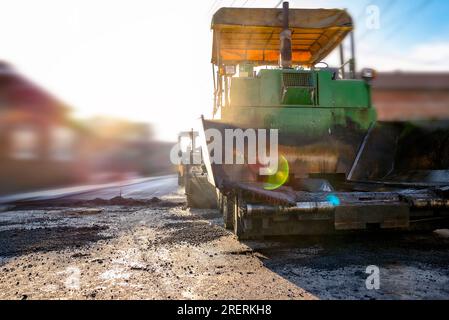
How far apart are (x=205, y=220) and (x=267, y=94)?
9.23 feet

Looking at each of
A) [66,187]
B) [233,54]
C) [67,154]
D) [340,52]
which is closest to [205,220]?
[233,54]

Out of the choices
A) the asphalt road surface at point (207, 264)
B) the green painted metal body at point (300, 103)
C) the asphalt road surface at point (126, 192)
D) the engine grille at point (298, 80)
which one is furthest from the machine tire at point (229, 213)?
the asphalt road surface at point (126, 192)

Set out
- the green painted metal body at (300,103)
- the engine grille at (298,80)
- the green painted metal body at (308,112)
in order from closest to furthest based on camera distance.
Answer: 1. the green painted metal body at (308,112)
2. the green painted metal body at (300,103)
3. the engine grille at (298,80)

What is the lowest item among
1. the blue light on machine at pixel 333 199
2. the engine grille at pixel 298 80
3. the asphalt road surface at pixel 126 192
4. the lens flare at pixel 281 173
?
the asphalt road surface at pixel 126 192

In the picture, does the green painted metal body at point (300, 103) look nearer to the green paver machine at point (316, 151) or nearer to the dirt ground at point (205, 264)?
Result: the green paver machine at point (316, 151)

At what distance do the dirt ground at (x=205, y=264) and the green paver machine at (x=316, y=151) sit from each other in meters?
0.36

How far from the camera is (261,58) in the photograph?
7.57 meters

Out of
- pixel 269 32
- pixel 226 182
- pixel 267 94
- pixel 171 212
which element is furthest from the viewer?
pixel 171 212

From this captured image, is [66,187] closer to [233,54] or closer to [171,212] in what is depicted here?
[171,212]

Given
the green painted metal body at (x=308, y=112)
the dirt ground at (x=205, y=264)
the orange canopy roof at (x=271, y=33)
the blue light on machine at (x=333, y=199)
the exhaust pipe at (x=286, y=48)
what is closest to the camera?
the dirt ground at (x=205, y=264)

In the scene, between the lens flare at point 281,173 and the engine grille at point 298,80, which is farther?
the engine grille at point 298,80

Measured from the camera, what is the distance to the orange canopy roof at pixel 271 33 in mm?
5812
